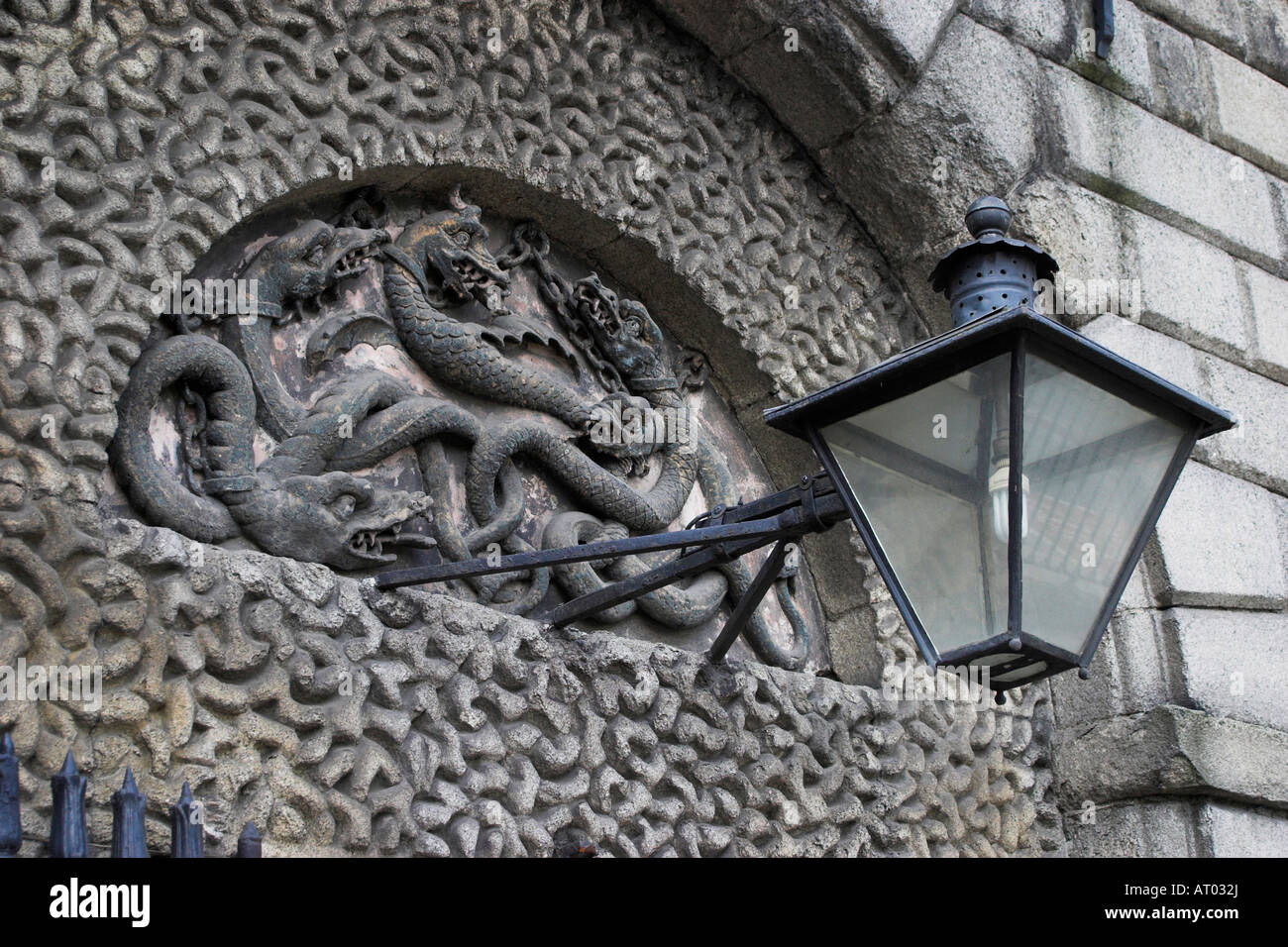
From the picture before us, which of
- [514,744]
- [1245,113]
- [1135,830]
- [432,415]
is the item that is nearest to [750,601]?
[514,744]

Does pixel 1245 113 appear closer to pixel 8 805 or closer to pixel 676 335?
pixel 676 335

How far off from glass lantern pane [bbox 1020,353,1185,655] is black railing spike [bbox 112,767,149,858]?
1.34 m

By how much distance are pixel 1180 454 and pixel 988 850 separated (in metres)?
1.54

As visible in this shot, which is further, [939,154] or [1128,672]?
[939,154]

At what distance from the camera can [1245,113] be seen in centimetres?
522

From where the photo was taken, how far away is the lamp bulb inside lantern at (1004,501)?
2.60m

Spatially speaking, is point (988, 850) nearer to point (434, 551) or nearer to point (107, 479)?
point (434, 551)

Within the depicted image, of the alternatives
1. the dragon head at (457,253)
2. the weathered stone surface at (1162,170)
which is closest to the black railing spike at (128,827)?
the dragon head at (457,253)

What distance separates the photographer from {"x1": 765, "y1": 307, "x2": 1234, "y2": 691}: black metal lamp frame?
8.50 ft

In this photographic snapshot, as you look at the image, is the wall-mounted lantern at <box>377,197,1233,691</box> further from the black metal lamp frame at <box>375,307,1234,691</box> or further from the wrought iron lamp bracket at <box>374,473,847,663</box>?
the wrought iron lamp bracket at <box>374,473,847,663</box>

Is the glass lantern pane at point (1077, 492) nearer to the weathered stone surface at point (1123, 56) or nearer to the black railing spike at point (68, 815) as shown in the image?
the black railing spike at point (68, 815)

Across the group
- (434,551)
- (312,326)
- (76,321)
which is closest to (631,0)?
(312,326)

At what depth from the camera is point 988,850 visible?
4070 millimetres

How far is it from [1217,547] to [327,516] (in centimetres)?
243
